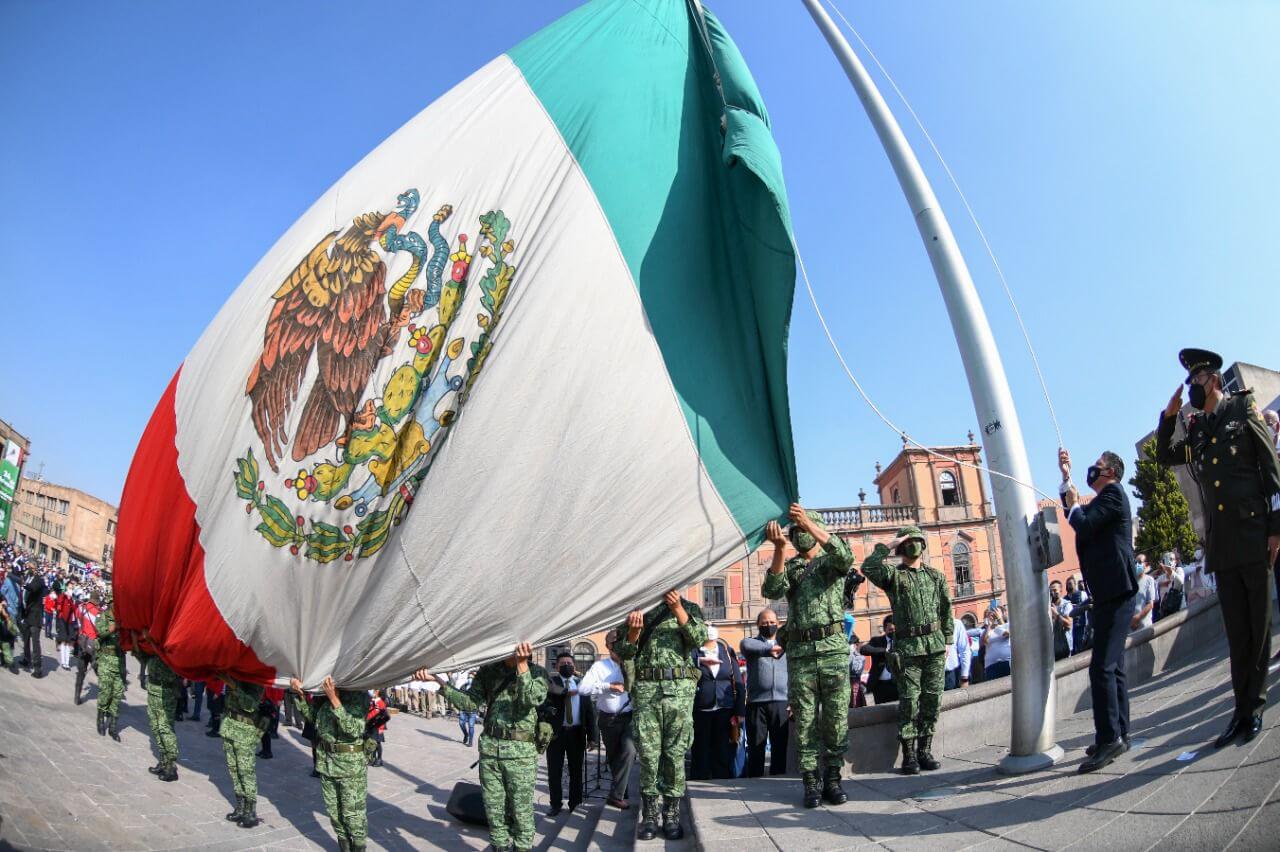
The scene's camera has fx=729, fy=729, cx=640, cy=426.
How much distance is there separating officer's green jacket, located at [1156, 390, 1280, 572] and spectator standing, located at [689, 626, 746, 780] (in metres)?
4.22

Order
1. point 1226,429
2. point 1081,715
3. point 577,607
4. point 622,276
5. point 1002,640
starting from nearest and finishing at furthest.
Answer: point 1226,429 < point 577,607 < point 622,276 < point 1081,715 < point 1002,640

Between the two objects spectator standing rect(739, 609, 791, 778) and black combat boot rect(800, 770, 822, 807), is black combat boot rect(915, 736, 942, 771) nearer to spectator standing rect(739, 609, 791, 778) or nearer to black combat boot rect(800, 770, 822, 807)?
black combat boot rect(800, 770, 822, 807)

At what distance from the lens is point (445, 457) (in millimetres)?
4738

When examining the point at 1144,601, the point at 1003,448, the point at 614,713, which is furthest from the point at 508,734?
the point at 1144,601

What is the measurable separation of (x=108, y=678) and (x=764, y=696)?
29.0ft

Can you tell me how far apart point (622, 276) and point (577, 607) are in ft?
7.25

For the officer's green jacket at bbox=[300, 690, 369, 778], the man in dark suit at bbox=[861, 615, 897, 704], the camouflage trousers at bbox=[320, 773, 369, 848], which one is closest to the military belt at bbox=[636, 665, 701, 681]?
the officer's green jacket at bbox=[300, 690, 369, 778]

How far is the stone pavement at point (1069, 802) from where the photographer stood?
2.78 meters

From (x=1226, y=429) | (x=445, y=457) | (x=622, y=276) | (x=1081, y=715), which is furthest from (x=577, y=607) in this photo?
(x=1081, y=715)

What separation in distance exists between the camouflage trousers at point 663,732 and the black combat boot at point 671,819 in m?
0.07

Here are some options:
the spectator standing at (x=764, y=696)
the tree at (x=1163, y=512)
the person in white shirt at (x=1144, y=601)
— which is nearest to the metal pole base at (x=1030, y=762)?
the spectator standing at (x=764, y=696)

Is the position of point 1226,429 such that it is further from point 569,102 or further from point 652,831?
point 569,102

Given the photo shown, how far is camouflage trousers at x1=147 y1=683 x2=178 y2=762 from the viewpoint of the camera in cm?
842

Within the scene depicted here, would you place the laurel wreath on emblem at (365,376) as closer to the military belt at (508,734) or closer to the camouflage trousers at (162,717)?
the military belt at (508,734)
